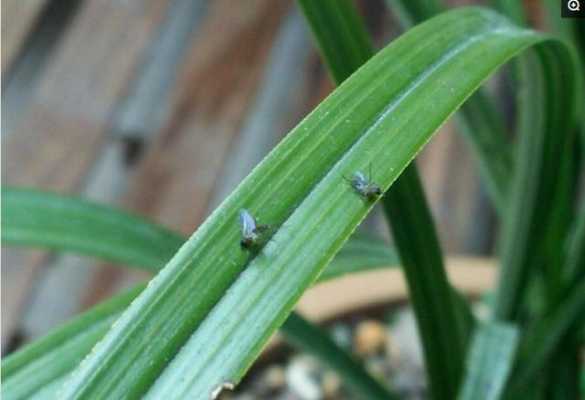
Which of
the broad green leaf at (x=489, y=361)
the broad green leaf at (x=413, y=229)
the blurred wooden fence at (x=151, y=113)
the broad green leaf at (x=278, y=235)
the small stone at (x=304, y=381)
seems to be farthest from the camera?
the blurred wooden fence at (x=151, y=113)

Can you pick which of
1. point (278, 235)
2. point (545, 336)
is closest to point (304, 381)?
point (545, 336)

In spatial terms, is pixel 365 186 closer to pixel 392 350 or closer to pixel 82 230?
pixel 82 230

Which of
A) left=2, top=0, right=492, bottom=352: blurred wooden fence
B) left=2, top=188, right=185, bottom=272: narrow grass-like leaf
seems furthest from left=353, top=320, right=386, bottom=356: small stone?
left=2, top=188, right=185, bottom=272: narrow grass-like leaf

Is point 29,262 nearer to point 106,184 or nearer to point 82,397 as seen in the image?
point 106,184

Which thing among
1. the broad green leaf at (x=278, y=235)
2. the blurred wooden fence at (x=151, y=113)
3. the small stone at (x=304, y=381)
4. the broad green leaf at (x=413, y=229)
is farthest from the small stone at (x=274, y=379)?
the broad green leaf at (x=278, y=235)

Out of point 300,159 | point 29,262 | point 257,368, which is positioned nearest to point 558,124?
point 300,159

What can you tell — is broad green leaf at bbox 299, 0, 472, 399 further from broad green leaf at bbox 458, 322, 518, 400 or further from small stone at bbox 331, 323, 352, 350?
small stone at bbox 331, 323, 352, 350

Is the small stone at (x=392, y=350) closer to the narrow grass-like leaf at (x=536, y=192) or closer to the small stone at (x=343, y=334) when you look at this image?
the small stone at (x=343, y=334)
